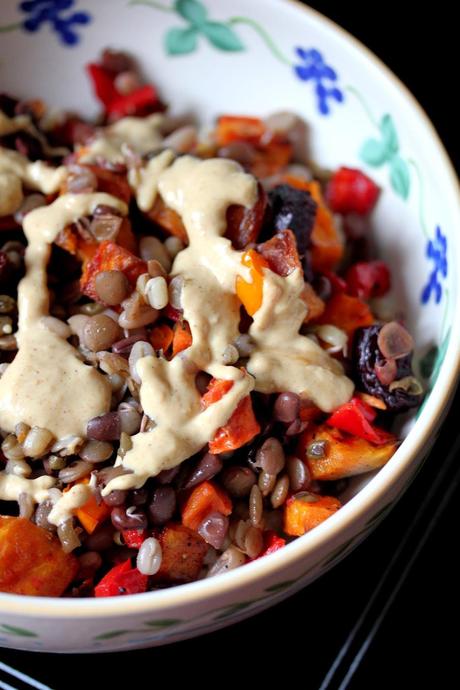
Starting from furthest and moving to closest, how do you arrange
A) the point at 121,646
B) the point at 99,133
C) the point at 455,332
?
the point at 99,133
the point at 455,332
the point at 121,646

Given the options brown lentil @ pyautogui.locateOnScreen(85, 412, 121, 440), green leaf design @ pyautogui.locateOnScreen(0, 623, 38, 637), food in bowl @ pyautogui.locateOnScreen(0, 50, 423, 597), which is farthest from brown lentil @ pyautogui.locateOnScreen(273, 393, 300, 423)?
green leaf design @ pyautogui.locateOnScreen(0, 623, 38, 637)

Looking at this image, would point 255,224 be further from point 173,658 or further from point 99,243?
point 173,658

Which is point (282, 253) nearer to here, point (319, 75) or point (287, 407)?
point (287, 407)

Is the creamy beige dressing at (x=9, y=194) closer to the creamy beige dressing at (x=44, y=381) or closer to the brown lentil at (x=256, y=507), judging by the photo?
the creamy beige dressing at (x=44, y=381)

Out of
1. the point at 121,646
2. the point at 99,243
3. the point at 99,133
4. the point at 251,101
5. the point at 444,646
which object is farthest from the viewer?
the point at 251,101

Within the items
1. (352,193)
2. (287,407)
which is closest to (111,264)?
(287,407)

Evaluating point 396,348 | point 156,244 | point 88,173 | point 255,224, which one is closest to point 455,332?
point 396,348
